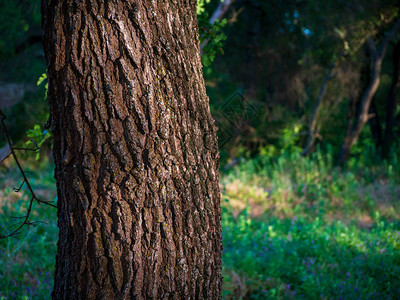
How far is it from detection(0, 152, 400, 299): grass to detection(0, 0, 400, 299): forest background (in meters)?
0.02

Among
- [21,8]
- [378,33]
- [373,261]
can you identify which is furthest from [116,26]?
[378,33]

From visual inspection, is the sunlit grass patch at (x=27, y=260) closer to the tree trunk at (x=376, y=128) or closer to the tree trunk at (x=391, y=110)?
the tree trunk at (x=391, y=110)

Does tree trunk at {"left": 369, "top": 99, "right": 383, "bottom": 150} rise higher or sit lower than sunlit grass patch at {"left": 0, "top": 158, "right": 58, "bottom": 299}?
higher

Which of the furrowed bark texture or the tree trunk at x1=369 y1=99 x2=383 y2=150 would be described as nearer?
the furrowed bark texture

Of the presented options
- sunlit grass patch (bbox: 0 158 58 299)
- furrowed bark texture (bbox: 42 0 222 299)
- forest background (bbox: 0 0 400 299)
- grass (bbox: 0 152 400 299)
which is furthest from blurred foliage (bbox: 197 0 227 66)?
grass (bbox: 0 152 400 299)

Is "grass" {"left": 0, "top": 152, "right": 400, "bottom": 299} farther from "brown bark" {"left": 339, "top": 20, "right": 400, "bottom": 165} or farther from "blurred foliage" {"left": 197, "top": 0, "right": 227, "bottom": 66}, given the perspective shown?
"blurred foliage" {"left": 197, "top": 0, "right": 227, "bottom": 66}

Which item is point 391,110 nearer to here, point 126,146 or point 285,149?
point 285,149

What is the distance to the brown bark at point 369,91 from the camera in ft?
22.6

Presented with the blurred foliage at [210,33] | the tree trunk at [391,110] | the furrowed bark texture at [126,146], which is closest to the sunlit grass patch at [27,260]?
the furrowed bark texture at [126,146]

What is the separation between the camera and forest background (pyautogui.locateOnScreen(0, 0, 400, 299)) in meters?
3.13

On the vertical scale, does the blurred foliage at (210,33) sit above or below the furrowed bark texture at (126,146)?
above

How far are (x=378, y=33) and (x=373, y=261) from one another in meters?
5.74

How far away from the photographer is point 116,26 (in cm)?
147

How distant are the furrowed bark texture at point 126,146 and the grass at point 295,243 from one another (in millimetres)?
1330
